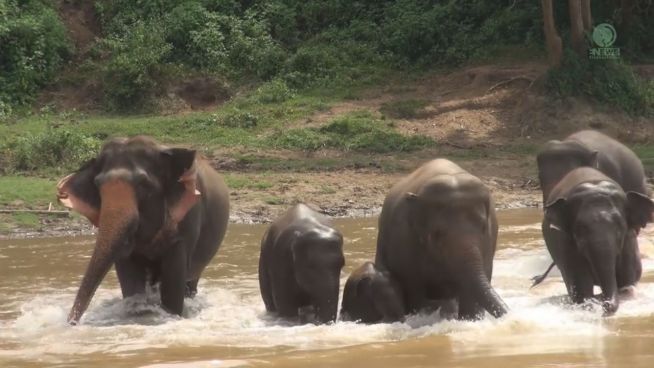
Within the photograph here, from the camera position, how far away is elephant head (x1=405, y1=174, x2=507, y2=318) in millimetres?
8055

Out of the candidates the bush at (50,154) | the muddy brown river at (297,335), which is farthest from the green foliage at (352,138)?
the muddy brown river at (297,335)

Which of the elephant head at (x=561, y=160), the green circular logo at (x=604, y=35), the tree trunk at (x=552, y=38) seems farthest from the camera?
the green circular logo at (x=604, y=35)

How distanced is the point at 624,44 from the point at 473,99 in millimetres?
4753

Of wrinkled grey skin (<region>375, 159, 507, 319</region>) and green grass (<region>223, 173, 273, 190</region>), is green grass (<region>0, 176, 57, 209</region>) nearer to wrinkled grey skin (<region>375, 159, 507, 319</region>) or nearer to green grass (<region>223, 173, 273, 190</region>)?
green grass (<region>223, 173, 273, 190</region>)

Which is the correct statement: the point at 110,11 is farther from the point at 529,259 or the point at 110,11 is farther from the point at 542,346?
the point at 542,346

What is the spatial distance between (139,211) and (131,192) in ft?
0.65

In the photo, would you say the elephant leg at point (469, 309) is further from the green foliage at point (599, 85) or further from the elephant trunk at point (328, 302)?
the green foliage at point (599, 85)

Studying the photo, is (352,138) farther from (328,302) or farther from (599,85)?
(328,302)

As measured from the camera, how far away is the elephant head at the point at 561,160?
1100cm

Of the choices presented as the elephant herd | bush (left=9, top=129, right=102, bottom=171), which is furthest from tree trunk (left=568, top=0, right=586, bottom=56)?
the elephant herd

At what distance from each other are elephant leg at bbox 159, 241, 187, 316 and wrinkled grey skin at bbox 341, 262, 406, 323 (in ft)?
4.42

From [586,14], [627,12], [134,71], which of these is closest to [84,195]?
[134,71]

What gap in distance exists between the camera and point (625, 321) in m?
8.31

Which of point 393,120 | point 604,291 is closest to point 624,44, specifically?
point 393,120
